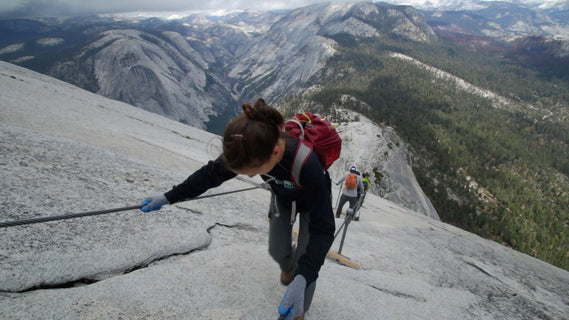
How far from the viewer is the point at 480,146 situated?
121438 mm

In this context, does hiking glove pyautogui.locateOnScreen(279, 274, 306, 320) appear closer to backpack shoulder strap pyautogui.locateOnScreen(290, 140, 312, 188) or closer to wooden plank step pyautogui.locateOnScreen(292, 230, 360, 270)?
backpack shoulder strap pyautogui.locateOnScreen(290, 140, 312, 188)

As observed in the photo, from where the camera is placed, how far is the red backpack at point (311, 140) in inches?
109

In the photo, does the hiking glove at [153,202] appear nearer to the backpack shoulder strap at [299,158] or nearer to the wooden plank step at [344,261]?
the backpack shoulder strap at [299,158]

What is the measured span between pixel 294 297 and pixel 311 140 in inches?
62.9

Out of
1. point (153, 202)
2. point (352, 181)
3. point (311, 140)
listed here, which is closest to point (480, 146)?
point (352, 181)

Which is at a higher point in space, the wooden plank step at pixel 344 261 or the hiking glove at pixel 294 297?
the hiking glove at pixel 294 297

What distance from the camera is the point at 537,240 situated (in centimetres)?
7238

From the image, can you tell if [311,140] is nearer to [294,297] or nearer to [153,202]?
[294,297]

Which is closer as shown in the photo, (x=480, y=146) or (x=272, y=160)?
(x=272, y=160)

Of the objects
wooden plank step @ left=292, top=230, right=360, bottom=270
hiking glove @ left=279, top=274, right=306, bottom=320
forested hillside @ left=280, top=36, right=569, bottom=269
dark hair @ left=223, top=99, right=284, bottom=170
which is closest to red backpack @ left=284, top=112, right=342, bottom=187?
dark hair @ left=223, top=99, right=284, bottom=170

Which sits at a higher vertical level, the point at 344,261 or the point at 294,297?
the point at 294,297

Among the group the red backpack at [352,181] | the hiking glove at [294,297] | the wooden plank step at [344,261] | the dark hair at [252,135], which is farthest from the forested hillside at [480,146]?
the dark hair at [252,135]

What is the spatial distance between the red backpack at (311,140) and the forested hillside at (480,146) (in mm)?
72469

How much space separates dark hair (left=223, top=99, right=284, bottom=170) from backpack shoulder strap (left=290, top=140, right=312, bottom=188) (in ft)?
1.21
